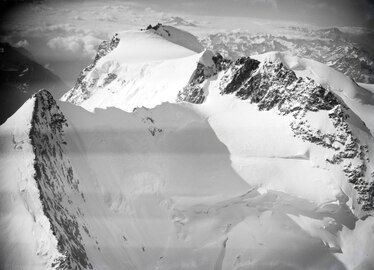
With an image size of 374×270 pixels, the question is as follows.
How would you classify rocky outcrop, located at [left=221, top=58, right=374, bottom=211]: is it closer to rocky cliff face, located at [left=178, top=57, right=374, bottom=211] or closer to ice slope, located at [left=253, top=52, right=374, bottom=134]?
rocky cliff face, located at [left=178, top=57, right=374, bottom=211]

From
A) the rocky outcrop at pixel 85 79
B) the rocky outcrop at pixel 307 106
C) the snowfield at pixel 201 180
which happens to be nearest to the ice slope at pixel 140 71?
the rocky outcrop at pixel 85 79

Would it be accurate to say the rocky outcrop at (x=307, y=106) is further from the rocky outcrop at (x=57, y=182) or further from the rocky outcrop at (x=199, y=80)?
the rocky outcrop at (x=57, y=182)

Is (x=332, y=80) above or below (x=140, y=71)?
above

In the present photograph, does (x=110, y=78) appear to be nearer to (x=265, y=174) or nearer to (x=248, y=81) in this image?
(x=248, y=81)

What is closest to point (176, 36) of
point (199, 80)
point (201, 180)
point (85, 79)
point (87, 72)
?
point (87, 72)

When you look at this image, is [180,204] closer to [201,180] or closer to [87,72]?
[201,180]

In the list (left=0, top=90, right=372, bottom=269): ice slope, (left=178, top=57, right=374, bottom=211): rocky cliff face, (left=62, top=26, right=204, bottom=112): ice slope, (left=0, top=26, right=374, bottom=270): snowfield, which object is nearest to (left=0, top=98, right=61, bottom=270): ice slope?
(left=0, top=26, right=374, bottom=270): snowfield
